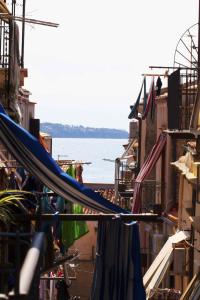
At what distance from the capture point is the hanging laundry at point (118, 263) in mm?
9672

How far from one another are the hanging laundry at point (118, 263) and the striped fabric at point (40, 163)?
0.47 metres

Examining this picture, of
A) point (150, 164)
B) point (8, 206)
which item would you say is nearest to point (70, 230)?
point (150, 164)

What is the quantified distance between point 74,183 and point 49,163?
0.34 meters

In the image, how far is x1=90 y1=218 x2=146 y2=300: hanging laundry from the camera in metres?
9.67

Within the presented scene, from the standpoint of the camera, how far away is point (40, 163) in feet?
31.1

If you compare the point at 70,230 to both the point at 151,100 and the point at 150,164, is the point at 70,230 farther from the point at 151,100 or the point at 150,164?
the point at 151,100

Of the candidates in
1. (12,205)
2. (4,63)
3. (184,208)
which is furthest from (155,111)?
(12,205)

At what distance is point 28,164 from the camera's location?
954 cm

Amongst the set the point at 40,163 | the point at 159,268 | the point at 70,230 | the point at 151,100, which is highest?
the point at 151,100

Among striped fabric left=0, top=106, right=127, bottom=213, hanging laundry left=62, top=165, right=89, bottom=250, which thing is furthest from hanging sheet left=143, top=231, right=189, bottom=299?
striped fabric left=0, top=106, right=127, bottom=213

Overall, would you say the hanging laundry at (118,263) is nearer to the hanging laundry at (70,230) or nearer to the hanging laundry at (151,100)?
the hanging laundry at (70,230)

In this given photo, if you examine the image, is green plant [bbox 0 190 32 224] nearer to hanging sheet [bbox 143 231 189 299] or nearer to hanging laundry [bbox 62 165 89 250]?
hanging sheet [bbox 143 231 189 299]

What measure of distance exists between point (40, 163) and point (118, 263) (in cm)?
141

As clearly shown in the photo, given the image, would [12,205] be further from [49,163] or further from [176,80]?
[176,80]
